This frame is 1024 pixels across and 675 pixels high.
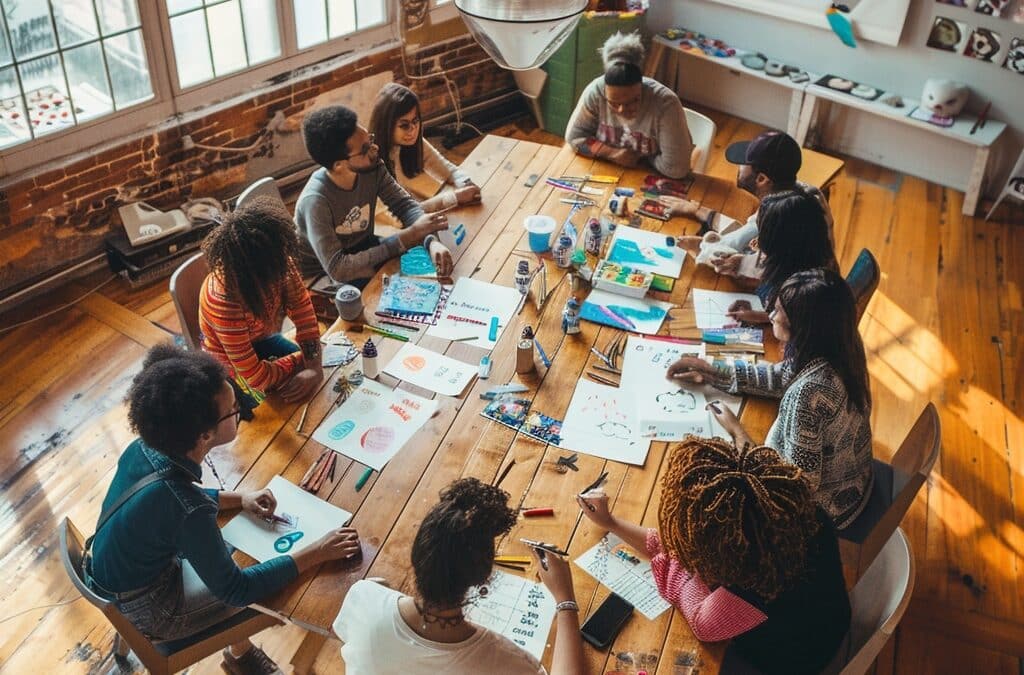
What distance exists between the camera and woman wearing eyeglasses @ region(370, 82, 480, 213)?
347 cm

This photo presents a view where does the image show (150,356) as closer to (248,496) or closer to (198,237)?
(248,496)

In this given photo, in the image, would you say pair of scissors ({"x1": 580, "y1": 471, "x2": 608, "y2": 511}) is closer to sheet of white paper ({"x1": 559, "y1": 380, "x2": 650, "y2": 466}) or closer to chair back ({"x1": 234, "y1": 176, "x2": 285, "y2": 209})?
sheet of white paper ({"x1": 559, "y1": 380, "x2": 650, "y2": 466})

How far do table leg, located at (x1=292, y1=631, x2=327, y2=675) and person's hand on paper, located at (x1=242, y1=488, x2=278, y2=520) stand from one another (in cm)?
53

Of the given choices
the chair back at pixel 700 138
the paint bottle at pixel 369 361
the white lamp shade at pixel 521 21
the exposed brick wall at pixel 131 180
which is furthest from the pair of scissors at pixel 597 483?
the exposed brick wall at pixel 131 180

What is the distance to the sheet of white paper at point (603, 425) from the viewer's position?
2451 mm

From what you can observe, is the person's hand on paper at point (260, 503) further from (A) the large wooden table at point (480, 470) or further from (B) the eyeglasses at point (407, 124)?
(B) the eyeglasses at point (407, 124)

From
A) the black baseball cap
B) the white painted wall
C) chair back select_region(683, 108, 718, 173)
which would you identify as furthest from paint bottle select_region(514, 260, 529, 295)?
the white painted wall

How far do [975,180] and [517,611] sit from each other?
4.11 meters

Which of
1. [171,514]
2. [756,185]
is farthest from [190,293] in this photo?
[756,185]

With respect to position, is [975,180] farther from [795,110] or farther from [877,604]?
[877,604]

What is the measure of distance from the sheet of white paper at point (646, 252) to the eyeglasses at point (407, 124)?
37.3 inches

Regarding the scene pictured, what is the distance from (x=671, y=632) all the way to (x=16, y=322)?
3412mm

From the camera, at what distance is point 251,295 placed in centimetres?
262

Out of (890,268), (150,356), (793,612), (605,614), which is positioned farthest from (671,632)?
(890,268)
